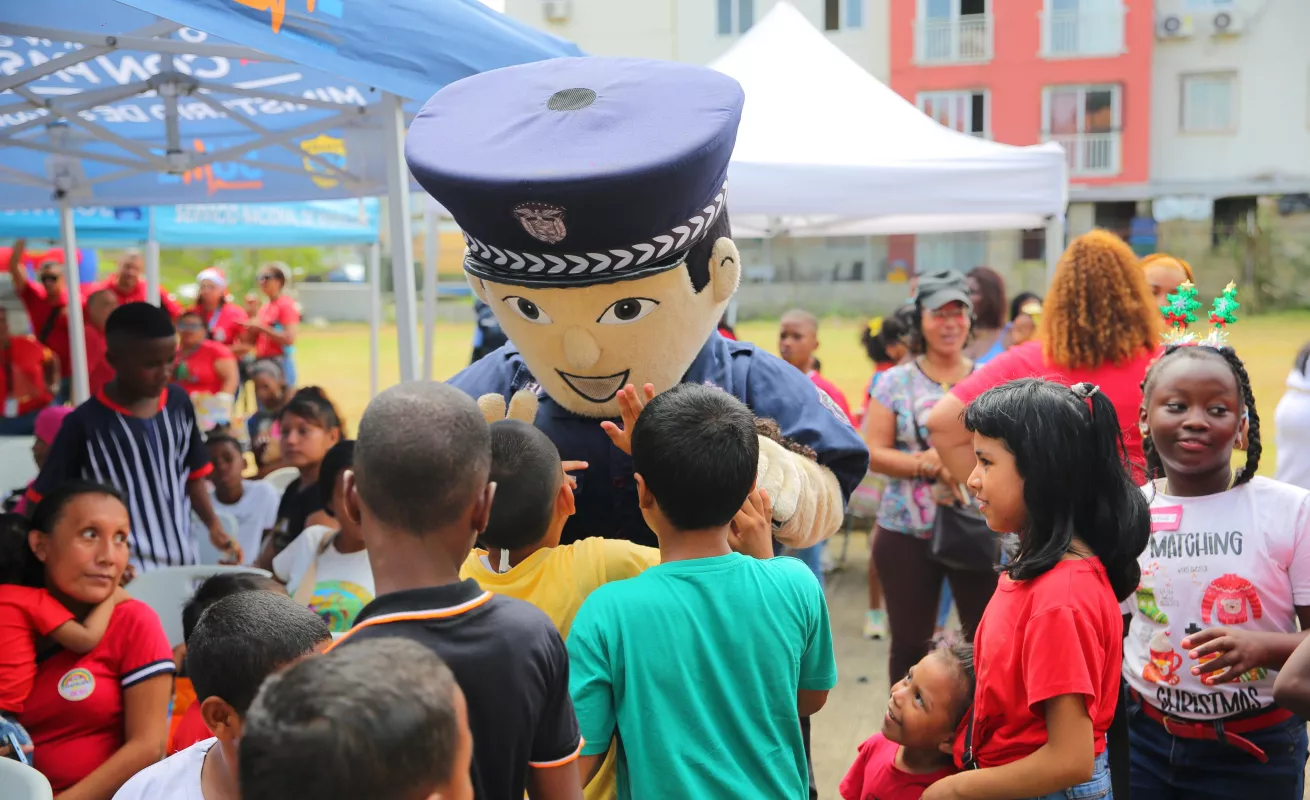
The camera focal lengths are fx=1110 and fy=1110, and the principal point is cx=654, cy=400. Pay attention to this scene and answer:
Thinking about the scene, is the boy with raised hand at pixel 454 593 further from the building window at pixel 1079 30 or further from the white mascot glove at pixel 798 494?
the building window at pixel 1079 30

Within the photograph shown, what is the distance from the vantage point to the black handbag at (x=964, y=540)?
151 inches

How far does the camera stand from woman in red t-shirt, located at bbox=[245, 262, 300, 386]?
11.0 metres

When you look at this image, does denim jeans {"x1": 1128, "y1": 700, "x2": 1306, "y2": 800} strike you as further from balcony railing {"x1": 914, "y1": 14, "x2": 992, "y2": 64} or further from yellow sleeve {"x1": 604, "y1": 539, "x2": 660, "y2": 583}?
balcony railing {"x1": 914, "y1": 14, "x2": 992, "y2": 64}

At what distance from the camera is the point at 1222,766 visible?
2303 millimetres

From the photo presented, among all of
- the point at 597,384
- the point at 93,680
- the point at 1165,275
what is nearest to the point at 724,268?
the point at 597,384

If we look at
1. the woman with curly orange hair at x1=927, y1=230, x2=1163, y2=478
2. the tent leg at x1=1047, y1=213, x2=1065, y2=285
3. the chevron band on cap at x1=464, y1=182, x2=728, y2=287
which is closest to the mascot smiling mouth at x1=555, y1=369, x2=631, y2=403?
the chevron band on cap at x1=464, y1=182, x2=728, y2=287

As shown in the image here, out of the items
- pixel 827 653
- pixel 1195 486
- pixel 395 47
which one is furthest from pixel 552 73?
pixel 1195 486

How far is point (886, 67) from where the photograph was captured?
23516 mm

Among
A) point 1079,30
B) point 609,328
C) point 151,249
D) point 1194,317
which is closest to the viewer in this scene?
point 609,328

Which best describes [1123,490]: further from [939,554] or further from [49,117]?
[49,117]

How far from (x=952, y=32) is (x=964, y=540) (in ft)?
68.9

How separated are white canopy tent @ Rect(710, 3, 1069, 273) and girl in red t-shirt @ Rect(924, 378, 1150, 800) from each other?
3.31m

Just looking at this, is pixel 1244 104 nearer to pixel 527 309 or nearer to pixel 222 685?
pixel 527 309

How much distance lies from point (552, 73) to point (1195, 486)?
64.8 inches
